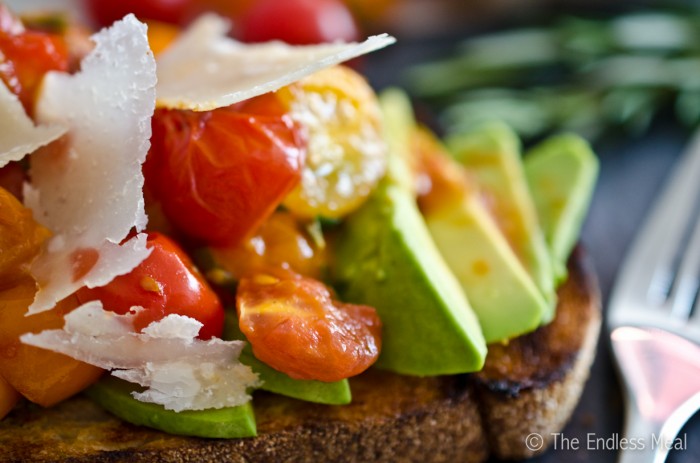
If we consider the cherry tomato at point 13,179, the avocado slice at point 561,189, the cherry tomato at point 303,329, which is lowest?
the avocado slice at point 561,189

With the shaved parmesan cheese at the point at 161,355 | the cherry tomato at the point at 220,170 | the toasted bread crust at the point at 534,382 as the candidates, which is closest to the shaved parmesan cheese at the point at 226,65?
the cherry tomato at the point at 220,170

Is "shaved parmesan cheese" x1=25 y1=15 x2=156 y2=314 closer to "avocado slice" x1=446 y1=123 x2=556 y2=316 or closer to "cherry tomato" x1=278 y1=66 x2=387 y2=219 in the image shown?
"cherry tomato" x1=278 y1=66 x2=387 y2=219

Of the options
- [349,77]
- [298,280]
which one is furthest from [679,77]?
[298,280]

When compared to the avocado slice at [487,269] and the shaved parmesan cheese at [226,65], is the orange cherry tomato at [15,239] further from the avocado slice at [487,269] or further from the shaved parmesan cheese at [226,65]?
the avocado slice at [487,269]

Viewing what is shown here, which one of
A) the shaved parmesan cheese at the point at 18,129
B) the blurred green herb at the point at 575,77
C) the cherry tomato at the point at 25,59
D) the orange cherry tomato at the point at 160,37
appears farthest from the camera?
the blurred green herb at the point at 575,77

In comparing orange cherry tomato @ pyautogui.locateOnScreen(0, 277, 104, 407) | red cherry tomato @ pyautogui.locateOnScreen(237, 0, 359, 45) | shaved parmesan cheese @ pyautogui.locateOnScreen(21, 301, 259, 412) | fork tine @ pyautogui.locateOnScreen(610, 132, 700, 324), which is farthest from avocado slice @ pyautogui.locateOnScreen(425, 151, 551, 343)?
red cherry tomato @ pyautogui.locateOnScreen(237, 0, 359, 45)

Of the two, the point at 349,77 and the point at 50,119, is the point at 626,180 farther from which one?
the point at 50,119

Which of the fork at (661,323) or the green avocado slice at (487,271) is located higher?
the green avocado slice at (487,271)
